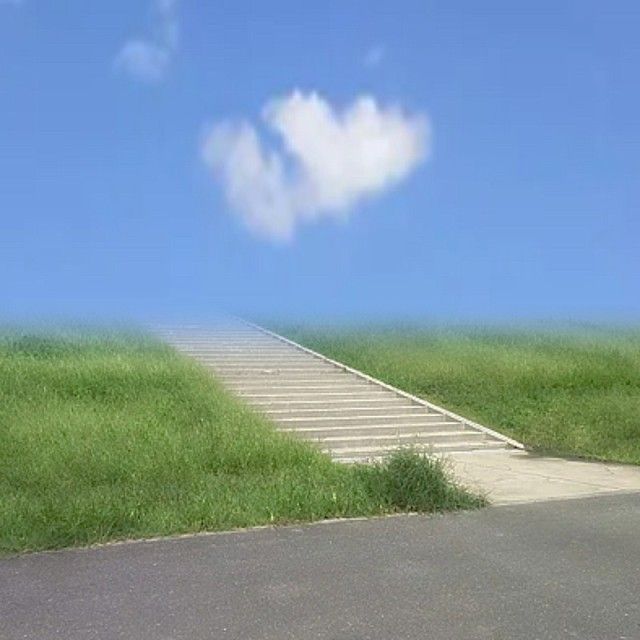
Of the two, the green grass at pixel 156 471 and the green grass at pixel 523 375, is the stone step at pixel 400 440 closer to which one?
the green grass at pixel 523 375

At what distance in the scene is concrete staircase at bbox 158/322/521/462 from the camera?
9.28m

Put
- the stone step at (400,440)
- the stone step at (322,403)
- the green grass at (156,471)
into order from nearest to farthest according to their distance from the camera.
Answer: the green grass at (156,471)
the stone step at (400,440)
the stone step at (322,403)

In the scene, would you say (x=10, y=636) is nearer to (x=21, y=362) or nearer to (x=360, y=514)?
(x=360, y=514)

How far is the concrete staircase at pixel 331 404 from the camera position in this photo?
30.5 feet

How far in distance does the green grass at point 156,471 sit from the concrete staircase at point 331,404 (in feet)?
3.22

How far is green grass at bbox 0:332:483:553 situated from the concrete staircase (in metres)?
0.98

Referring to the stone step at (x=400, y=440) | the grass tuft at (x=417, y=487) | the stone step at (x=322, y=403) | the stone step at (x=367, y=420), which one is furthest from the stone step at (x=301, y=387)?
the grass tuft at (x=417, y=487)

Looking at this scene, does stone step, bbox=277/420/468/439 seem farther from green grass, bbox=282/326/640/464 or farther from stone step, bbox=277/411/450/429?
green grass, bbox=282/326/640/464

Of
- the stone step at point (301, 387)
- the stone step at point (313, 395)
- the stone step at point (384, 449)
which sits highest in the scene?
the stone step at point (301, 387)

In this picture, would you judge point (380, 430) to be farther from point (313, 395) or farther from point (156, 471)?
point (156, 471)

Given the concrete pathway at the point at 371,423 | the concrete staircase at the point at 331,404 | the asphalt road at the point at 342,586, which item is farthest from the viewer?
the concrete staircase at the point at 331,404

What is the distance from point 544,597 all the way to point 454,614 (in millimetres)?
644

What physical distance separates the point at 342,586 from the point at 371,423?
6.03 meters

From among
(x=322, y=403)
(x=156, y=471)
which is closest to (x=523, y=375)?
(x=322, y=403)
